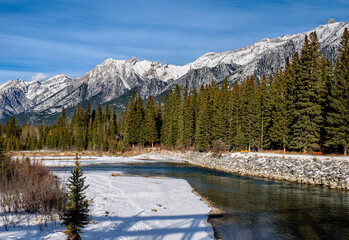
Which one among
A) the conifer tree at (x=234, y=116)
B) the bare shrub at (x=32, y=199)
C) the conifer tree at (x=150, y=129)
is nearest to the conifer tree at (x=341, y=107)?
the conifer tree at (x=234, y=116)

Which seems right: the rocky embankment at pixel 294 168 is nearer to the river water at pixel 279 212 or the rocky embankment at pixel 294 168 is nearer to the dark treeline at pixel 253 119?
the river water at pixel 279 212

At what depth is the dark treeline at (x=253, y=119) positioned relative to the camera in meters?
39.0

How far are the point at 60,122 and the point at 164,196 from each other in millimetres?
127814

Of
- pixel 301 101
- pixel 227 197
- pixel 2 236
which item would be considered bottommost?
pixel 227 197

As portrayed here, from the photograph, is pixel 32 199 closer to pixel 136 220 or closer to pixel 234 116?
pixel 136 220

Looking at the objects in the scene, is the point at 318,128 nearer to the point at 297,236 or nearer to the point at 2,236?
the point at 297,236

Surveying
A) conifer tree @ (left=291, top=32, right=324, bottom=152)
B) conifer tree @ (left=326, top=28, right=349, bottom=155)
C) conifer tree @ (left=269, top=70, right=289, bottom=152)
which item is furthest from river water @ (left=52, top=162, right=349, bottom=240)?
conifer tree @ (left=269, top=70, right=289, bottom=152)

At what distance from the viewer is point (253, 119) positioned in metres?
60.2

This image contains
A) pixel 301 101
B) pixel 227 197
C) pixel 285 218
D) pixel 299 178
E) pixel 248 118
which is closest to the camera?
pixel 285 218

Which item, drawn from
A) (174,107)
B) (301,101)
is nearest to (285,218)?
(301,101)

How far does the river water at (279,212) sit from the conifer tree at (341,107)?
1274 cm

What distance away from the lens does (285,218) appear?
15.8 metres

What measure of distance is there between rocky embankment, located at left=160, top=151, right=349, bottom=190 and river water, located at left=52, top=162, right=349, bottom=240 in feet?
6.78

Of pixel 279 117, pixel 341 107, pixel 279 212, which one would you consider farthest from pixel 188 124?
pixel 279 212
